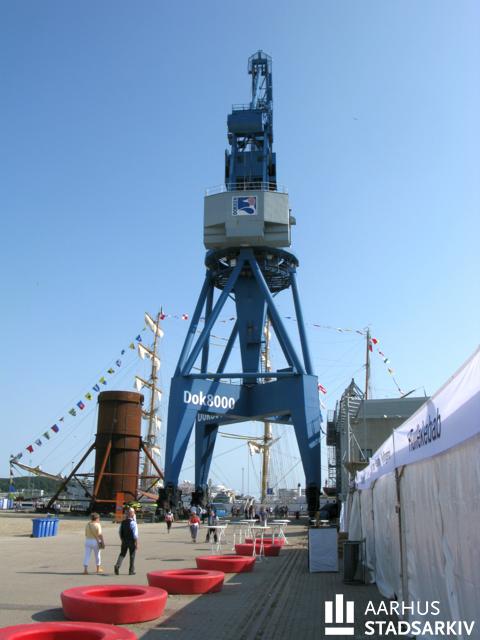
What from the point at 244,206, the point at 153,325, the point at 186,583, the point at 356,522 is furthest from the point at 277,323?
the point at 153,325

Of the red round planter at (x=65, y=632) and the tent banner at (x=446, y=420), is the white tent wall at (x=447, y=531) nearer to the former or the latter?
the tent banner at (x=446, y=420)

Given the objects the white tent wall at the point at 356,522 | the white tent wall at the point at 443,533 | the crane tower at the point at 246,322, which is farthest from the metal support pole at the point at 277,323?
the white tent wall at the point at 443,533

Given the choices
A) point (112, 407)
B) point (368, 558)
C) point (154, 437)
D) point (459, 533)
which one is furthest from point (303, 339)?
point (154, 437)

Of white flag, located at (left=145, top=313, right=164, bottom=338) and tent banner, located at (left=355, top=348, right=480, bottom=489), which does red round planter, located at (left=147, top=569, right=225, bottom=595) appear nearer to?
tent banner, located at (left=355, top=348, right=480, bottom=489)

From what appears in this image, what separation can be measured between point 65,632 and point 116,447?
127 ft

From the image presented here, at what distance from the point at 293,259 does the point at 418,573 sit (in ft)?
109

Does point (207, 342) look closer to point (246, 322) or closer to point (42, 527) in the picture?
point (246, 322)

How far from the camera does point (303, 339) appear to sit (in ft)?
118

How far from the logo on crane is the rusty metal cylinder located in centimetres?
1605

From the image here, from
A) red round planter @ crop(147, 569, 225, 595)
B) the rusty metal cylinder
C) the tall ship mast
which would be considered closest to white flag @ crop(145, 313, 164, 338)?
the tall ship mast

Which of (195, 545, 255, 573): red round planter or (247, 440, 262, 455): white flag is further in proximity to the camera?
(247, 440, 262, 455): white flag

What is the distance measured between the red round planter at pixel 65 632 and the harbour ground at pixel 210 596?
0.89 metres

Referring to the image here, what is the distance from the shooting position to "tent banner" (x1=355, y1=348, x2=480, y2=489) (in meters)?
4.54

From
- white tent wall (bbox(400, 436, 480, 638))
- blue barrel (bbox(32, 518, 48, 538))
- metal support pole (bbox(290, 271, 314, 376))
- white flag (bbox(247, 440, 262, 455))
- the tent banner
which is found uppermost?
metal support pole (bbox(290, 271, 314, 376))
